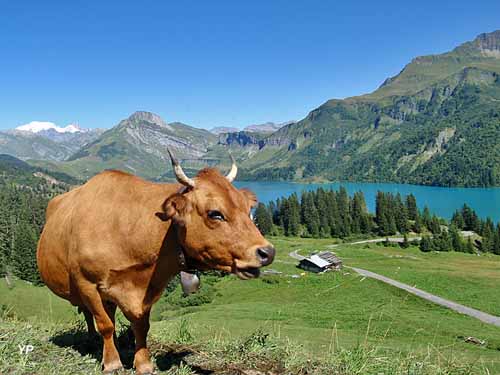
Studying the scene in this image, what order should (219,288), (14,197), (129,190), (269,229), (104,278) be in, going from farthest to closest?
1. (14,197)
2. (269,229)
3. (219,288)
4. (129,190)
5. (104,278)

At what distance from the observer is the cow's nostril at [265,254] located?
4.44 meters

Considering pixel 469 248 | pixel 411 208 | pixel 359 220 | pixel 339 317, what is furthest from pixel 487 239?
pixel 339 317

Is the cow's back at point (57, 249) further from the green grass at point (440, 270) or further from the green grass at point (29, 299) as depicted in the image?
the green grass at point (440, 270)

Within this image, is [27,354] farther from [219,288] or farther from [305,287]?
[219,288]

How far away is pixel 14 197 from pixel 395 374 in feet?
612

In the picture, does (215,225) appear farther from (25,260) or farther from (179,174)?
(25,260)

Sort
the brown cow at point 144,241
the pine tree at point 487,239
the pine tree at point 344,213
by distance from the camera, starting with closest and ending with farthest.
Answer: the brown cow at point 144,241
the pine tree at point 487,239
the pine tree at point 344,213

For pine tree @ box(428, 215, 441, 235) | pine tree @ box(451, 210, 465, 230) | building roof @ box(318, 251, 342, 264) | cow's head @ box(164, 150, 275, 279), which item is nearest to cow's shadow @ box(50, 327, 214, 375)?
cow's head @ box(164, 150, 275, 279)

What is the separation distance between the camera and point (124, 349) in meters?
6.46

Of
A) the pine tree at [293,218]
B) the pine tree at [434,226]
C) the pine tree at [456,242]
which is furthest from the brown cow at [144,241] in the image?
the pine tree at [293,218]

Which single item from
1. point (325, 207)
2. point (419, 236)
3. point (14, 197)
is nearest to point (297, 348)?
point (419, 236)

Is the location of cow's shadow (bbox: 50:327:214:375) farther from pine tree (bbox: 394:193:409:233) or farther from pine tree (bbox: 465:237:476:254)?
pine tree (bbox: 394:193:409:233)

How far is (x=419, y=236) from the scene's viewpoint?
12531 cm

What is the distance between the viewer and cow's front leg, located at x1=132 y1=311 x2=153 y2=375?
5252 mm
